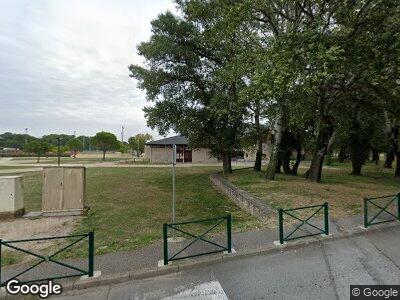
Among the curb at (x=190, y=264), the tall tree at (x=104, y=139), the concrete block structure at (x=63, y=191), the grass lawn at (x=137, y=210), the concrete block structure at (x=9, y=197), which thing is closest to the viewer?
the curb at (x=190, y=264)

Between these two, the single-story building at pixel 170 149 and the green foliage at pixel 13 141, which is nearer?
the single-story building at pixel 170 149

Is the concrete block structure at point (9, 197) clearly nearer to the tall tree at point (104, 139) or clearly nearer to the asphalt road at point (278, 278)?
the asphalt road at point (278, 278)

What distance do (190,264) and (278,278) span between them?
5.96 ft

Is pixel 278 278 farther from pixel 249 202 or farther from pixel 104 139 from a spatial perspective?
pixel 104 139

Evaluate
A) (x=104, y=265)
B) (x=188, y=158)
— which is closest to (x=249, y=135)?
(x=104, y=265)

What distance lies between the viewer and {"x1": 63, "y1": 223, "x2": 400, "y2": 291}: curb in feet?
18.5

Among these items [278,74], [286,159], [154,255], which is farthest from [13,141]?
[154,255]

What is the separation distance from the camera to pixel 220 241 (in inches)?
302

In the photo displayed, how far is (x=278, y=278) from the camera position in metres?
5.69

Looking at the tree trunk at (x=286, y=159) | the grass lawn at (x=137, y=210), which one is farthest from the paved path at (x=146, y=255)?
the tree trunk at (x=286, y=159)

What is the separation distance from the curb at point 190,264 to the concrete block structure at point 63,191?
609 cm

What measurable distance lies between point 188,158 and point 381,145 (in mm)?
29756

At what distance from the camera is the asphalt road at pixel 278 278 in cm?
520

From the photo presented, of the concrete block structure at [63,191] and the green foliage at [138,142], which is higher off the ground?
the green foliage at [138,142]
